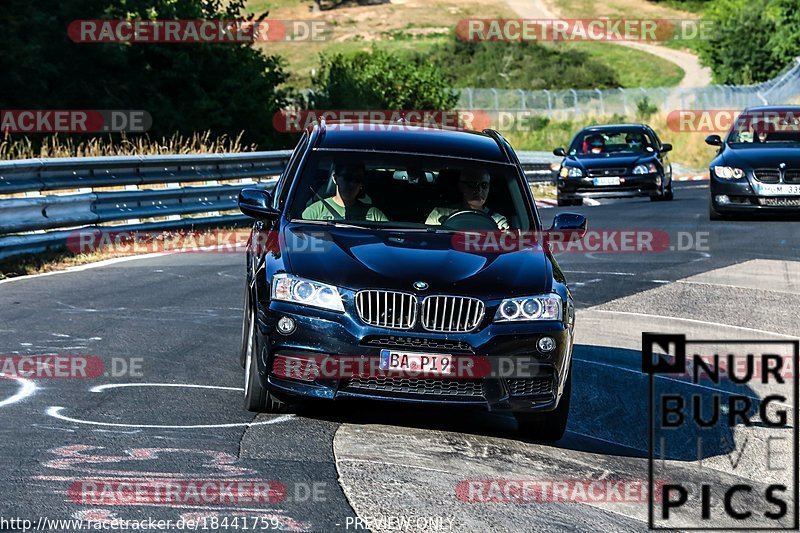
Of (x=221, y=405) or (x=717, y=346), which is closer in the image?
(x=221, y=405)

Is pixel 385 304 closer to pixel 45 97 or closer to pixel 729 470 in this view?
pixel 729 470

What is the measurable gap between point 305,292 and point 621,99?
59.0 meters

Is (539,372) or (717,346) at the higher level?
(539,372)

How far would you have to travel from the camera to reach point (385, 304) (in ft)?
23.8

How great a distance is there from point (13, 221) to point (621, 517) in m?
10.0

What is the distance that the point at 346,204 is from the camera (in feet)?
28.0

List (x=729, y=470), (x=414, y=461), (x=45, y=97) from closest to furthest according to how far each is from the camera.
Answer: (x=414, y=461), (x=729, y=470), (x=45, y=97)

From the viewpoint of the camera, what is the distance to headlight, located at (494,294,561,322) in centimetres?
735

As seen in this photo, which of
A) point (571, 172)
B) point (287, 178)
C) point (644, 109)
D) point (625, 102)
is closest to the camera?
point (287, 178)

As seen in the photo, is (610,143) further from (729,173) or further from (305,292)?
(305,292)

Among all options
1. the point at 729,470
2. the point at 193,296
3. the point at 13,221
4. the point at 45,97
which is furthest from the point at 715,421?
the point at 45,97

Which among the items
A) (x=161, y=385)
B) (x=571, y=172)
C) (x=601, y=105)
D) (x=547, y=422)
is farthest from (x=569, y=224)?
(x=601, y=105)

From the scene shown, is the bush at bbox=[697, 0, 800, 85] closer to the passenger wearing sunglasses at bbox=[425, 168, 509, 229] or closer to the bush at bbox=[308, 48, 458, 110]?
the bush at bbox=[308, 48, 458, 110]

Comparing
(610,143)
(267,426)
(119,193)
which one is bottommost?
(610,143)
